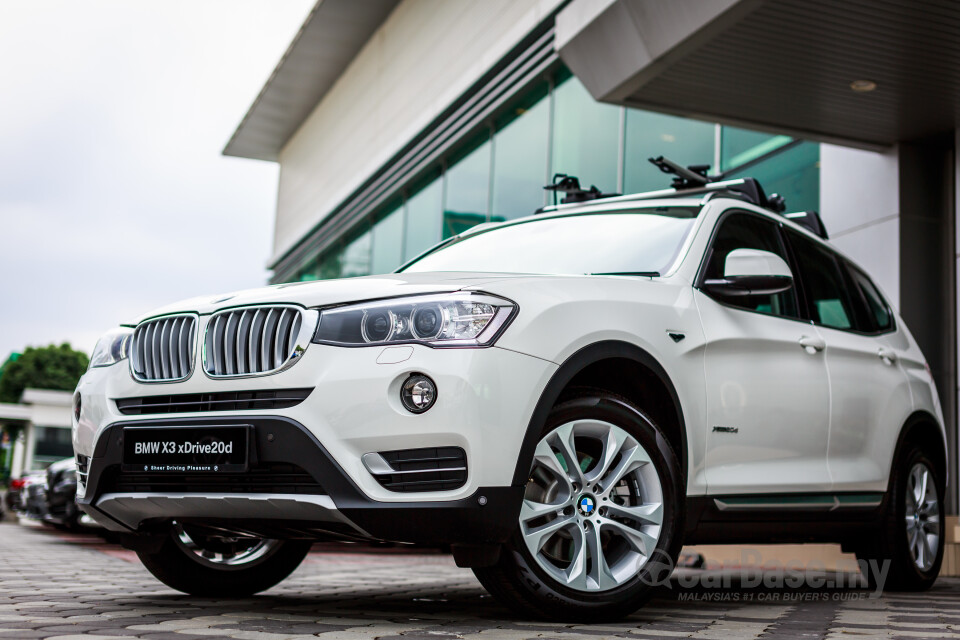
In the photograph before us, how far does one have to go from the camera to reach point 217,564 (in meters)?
4.77

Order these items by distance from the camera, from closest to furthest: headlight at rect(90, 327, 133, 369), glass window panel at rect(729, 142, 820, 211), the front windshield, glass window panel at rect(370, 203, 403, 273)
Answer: headlight at rect(90, 327, 133, 369)
the front windshield
glass window panel at rect(729, 142, 820, 211)
glass window panel at rect(370, 203, 403, 273)

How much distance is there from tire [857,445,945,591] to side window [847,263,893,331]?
72 cm

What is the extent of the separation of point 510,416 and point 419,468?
334 mm

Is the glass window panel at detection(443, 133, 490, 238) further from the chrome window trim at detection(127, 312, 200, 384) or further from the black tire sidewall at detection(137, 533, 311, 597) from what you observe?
the chrome window trim at detection(127, 312, 200, 384)

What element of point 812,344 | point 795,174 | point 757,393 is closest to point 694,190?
point 812,344

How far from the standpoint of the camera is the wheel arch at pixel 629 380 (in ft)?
12.1

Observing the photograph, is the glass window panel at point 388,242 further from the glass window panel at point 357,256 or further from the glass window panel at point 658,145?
the glass window panel at point 658,145

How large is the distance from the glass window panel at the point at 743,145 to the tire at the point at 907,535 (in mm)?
5619

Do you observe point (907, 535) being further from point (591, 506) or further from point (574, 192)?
point (591, 506)

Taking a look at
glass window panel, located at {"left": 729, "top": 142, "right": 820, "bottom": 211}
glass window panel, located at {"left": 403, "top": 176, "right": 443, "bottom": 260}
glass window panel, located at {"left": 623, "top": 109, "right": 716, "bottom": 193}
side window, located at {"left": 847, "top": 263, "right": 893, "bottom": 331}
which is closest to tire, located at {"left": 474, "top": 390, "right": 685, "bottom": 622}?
side window, located at {"left": 847, "top": 263, "right": 893, "bottom": 331}

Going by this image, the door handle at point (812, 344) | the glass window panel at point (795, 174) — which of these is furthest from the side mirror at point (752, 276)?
the glass window panel at point (795, 174)

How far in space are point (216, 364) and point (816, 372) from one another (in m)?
2.73

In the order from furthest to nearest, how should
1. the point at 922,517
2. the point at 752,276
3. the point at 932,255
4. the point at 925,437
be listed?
the point at 932,255
the point at 925,437
the point at 922,517
the point at 752,276

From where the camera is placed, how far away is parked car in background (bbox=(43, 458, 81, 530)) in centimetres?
1250
